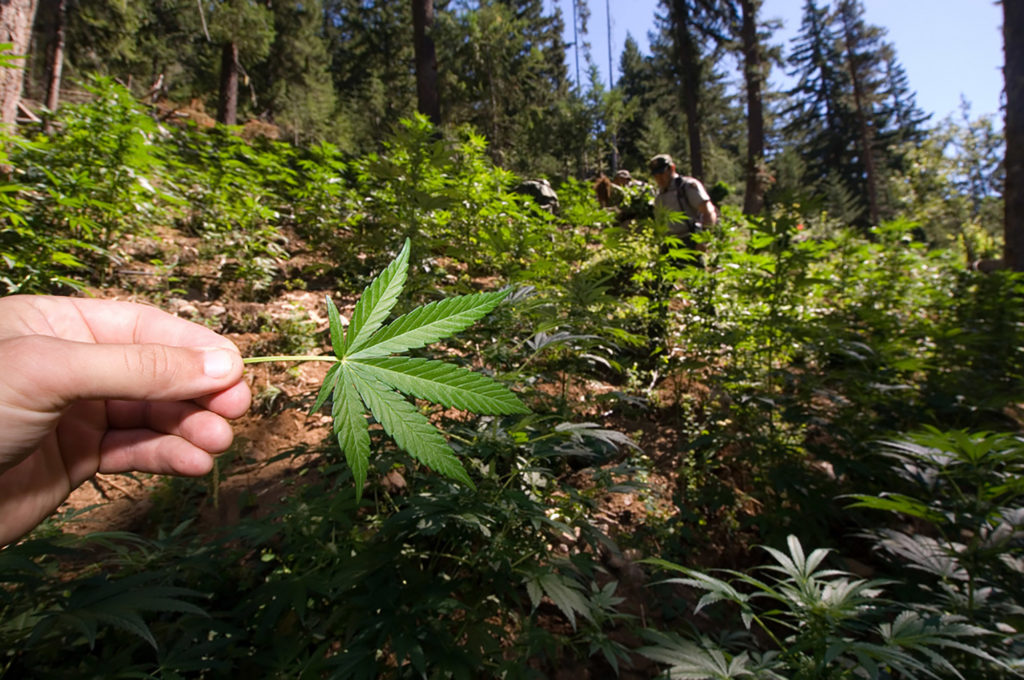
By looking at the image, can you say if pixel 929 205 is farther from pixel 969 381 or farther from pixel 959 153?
pixel 969 381

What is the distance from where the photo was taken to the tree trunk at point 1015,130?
5270 millimetres

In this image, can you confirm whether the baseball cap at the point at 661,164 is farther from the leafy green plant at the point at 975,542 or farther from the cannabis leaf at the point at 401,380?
the cannabis leaf at the point at 401,380

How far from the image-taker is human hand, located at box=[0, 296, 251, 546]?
791 millimetres

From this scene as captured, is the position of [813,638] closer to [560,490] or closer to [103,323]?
[560,490]

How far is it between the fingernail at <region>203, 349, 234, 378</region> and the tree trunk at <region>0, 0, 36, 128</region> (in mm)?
4888

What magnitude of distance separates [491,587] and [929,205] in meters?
29.1

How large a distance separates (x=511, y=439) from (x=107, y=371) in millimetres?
1113

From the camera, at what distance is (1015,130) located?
5293mm

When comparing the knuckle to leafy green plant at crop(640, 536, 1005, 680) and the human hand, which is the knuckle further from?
leafy green plant at crop(640, 536, 1005, 680)

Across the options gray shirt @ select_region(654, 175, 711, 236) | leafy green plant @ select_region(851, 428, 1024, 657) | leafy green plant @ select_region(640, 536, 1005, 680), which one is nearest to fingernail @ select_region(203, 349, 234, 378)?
leafy green plant @ select_region(640, 536, 1005, 680)

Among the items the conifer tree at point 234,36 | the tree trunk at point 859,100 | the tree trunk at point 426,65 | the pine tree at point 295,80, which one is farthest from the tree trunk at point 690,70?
the pine tree at point 295,80

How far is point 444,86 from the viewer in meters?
16.7

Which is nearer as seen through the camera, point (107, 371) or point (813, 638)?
point (107, 371)

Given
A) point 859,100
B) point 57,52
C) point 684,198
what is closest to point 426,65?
point 684,198
